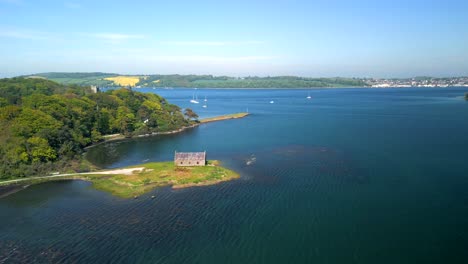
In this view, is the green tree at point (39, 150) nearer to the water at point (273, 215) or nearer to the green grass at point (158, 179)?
the water at point (273, 215)

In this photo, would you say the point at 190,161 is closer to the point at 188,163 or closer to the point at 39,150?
the point at 188,163

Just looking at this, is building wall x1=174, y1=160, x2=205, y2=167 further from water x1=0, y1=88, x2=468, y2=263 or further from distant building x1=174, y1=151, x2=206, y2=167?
water x1=0, y1=88, x2=468, y2=263

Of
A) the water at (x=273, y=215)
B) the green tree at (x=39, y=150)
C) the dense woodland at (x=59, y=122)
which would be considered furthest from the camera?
the green tree at (x=39, y=150)

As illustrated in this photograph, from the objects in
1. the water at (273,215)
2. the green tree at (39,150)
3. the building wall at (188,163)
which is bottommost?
the water at (273,215)

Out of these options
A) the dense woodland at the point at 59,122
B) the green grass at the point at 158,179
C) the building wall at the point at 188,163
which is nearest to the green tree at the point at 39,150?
the dense woodland at the point at 59,122

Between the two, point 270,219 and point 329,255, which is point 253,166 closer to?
point 270,219

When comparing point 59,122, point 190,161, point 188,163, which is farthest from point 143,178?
point 59,122

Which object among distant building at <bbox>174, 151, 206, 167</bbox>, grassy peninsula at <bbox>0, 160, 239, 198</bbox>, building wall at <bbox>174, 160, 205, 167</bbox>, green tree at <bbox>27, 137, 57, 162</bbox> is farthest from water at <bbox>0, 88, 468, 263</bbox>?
green tree at <bbox>27, 137, 57, 162</bbox>
